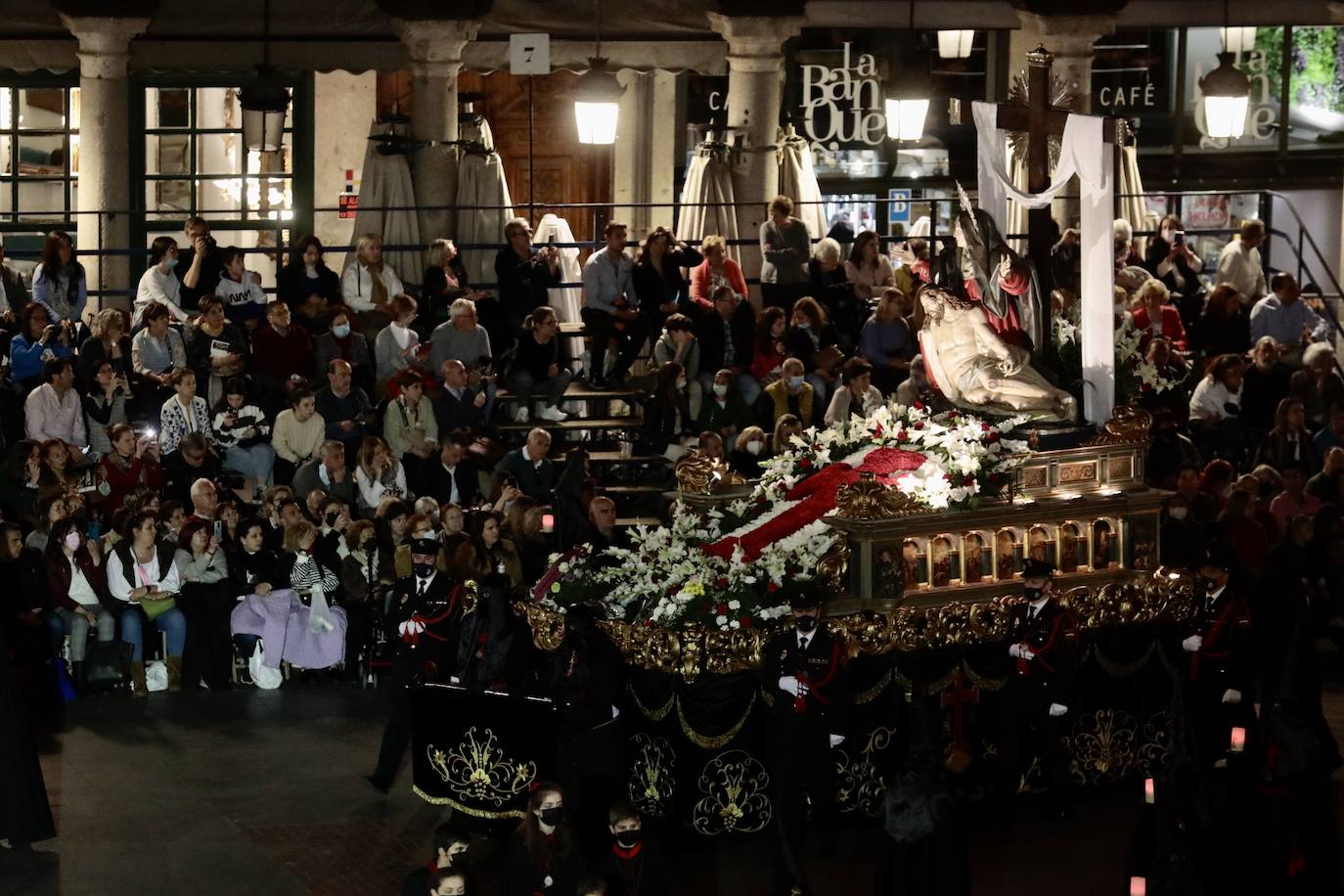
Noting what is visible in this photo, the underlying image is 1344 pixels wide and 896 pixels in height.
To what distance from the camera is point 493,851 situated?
1519 cm

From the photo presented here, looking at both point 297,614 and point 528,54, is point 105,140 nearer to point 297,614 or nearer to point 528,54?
point 528,54

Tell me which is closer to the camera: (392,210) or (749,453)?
(749,453)

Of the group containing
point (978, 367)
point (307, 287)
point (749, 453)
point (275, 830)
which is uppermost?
point (307, 287)

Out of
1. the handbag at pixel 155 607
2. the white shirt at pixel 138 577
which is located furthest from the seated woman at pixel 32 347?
the handbag at pixel 155 607

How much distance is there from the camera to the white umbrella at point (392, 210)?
2330cm

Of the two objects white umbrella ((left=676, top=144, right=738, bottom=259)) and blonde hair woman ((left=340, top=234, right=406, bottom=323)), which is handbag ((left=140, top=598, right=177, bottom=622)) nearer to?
blonde hair woman ((left=340, top=234, right=406, bottom=323))

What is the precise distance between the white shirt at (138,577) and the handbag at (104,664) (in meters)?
0.37

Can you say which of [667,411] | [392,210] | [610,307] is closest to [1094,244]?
[667,411]

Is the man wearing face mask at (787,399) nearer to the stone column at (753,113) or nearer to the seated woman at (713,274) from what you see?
the seated woman at (713,274)

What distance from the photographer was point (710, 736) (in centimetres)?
1528

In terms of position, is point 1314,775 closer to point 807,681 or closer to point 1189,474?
point 807,681

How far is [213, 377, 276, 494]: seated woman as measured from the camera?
2036 cm

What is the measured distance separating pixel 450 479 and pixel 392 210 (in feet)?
12.7

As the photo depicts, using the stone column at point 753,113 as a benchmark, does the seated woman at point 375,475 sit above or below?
below
